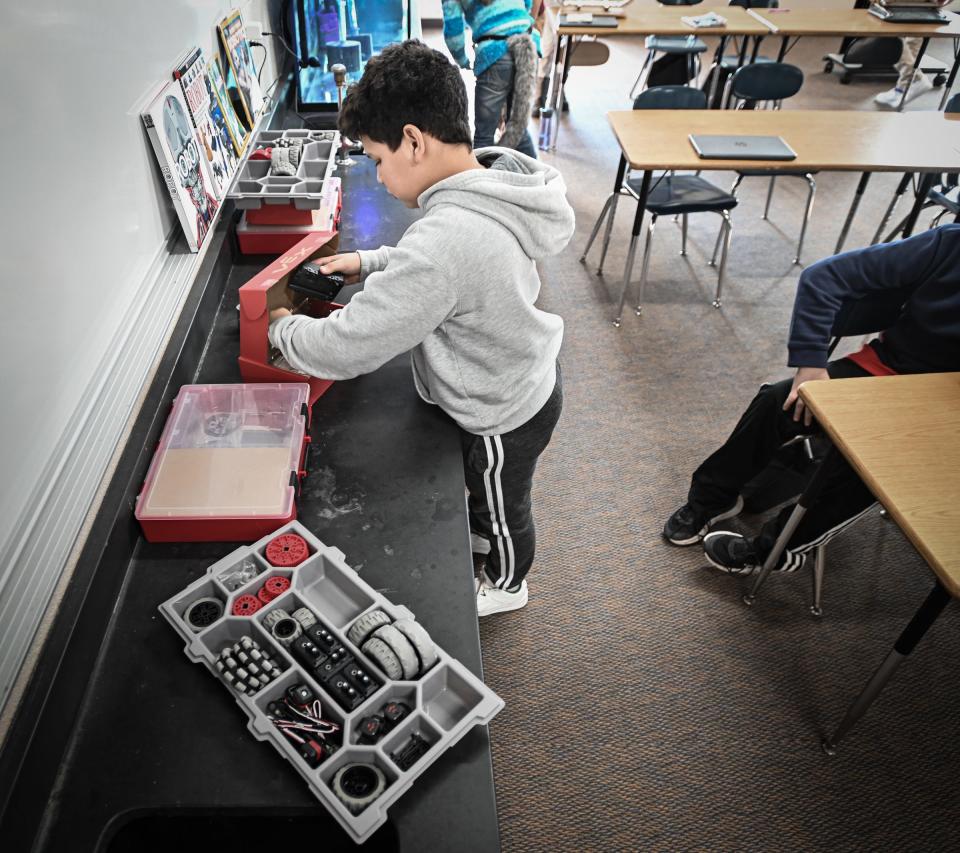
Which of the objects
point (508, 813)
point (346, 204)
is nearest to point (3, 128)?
point (346, 204)

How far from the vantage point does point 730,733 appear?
163cm

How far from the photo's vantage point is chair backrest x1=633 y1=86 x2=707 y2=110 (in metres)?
3.28

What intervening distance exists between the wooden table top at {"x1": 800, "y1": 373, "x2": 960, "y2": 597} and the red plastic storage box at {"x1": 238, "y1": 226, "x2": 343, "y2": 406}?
1051mm

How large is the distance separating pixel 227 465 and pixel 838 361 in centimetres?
166

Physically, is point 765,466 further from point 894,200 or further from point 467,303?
point 894,200

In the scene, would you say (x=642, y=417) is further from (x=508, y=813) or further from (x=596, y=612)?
(x=508, y=813)

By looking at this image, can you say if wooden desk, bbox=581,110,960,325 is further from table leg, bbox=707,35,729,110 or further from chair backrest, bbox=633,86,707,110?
table leg, bbox=707,35,729,110

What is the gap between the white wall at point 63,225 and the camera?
868 mm

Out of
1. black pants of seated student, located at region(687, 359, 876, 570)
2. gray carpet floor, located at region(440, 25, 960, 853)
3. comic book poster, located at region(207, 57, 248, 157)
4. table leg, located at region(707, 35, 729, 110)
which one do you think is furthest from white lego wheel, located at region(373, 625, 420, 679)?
table leg, located at region(707, 35, 729, 110)

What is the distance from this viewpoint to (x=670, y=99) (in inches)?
130

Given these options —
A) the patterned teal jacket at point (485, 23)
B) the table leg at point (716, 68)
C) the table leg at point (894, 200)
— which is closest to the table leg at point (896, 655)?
the table leg at point (894, 200)

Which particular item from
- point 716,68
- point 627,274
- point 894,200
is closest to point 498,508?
point 627,274

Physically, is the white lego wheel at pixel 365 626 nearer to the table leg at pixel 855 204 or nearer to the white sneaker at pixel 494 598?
the white sneaker at pixel 494 598

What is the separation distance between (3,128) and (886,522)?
2.38 meters
